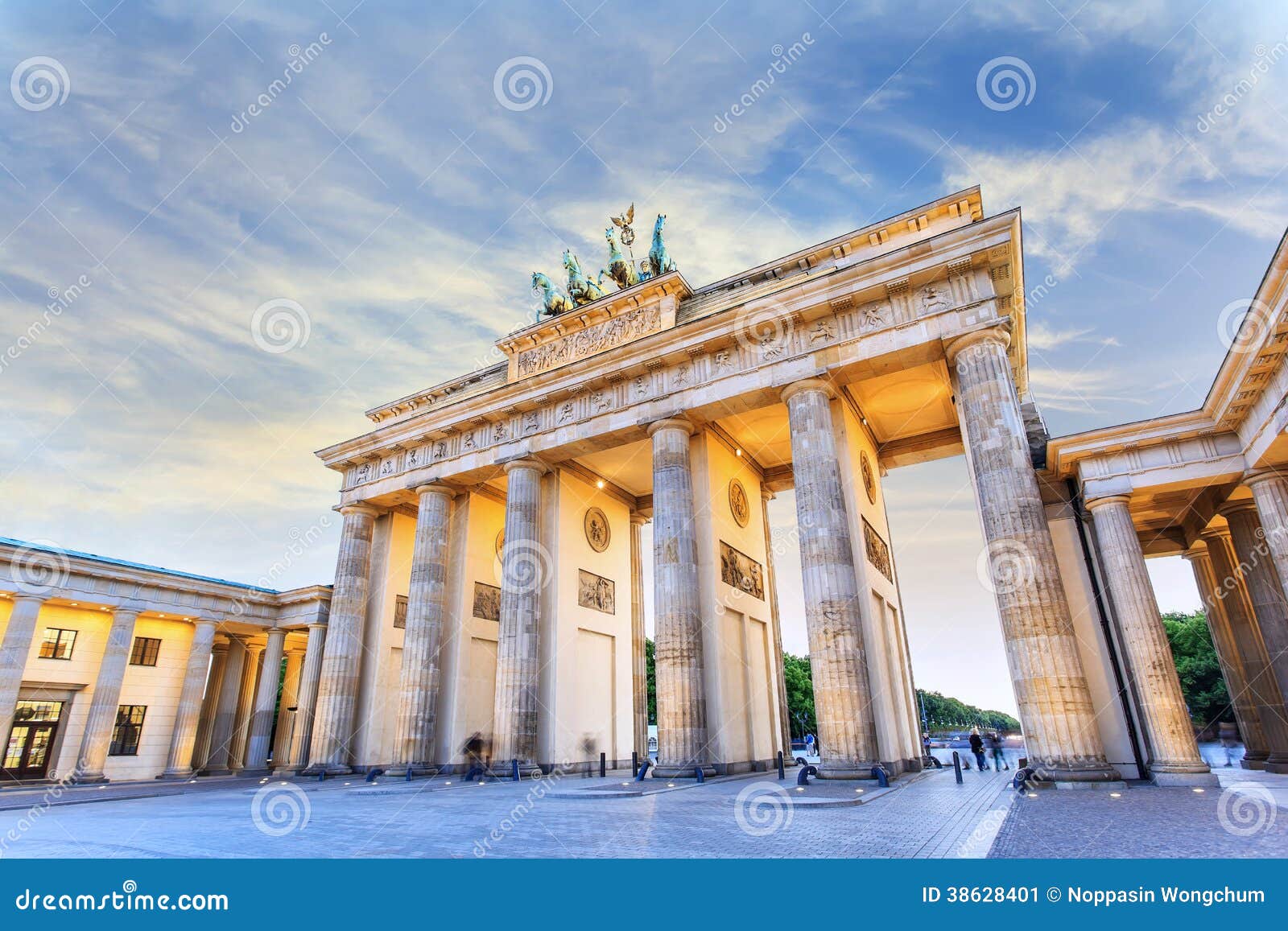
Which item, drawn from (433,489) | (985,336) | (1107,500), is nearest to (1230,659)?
(1107,500)

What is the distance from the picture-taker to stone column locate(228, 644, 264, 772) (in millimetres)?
34656

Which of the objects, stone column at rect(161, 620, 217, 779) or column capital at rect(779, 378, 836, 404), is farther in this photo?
stone column at rect(161, 620, 217, 779)

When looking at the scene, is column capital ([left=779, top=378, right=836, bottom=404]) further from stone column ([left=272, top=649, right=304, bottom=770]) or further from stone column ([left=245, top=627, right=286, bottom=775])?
stone column ([left=245, top=627, right=286, bottom=775])

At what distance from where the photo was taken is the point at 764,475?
88.7 ft

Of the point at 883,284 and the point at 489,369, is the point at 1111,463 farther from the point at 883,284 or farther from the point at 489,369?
the point at 489,369

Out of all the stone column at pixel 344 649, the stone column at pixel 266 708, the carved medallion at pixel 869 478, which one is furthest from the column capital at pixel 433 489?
the carved medallion at pixel 869 478

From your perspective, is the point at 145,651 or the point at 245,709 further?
the point at 245,709

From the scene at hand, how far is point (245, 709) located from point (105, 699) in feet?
27.1

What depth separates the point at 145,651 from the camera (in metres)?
30.9

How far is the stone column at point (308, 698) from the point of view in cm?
2606

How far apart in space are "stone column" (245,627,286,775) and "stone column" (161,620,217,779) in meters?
2.45

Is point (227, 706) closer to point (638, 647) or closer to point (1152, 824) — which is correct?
point (638, 647)

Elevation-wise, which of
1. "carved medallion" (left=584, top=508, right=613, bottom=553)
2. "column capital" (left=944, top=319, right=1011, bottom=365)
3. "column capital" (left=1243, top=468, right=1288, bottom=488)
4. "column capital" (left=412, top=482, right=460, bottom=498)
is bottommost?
"column capital" (left=1243, top=468, right=1288, bottom=488)

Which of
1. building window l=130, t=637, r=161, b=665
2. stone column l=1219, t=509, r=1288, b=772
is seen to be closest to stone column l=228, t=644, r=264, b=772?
building window l=130, t=637, r=161, b=665
